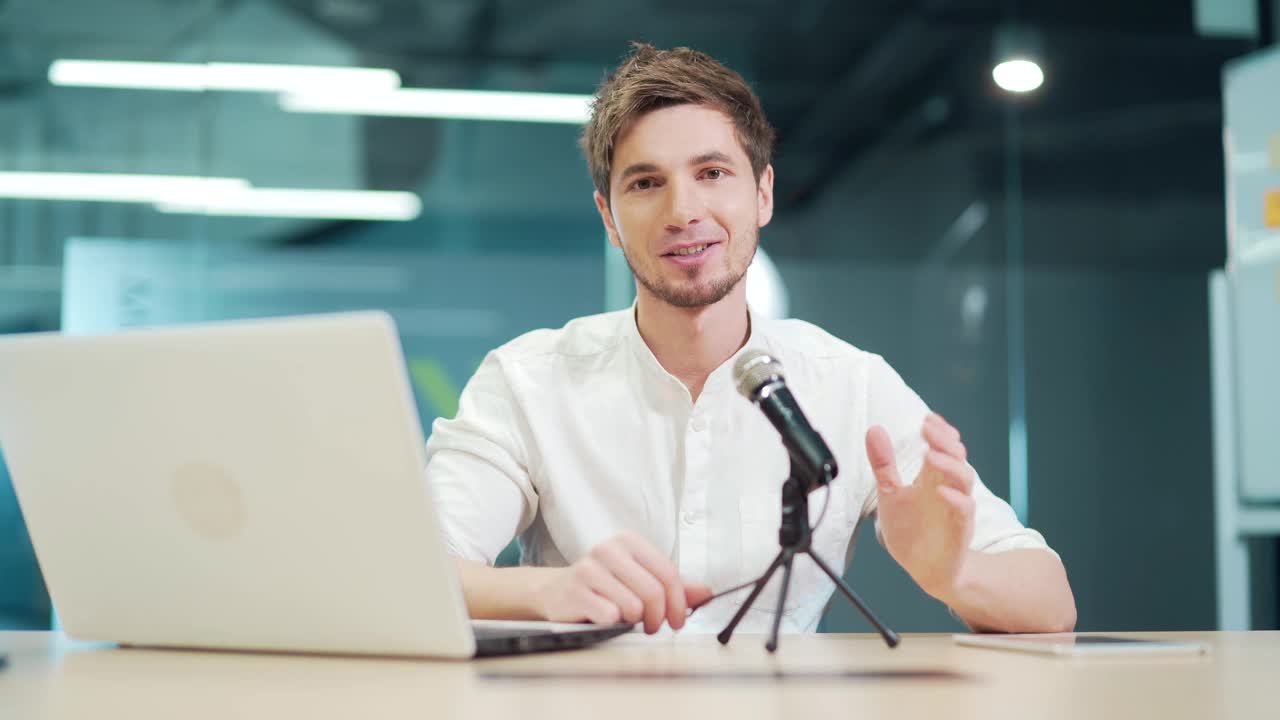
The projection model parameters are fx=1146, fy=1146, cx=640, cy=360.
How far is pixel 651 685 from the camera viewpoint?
0.81m

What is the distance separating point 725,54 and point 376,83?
3.73 feet

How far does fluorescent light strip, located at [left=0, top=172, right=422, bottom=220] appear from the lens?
3.54 metres

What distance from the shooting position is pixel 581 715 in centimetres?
67

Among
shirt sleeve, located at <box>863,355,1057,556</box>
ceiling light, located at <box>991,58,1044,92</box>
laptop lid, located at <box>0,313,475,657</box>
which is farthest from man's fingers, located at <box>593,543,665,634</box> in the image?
ceiling light, located at <box>991,58,1044,92</box>

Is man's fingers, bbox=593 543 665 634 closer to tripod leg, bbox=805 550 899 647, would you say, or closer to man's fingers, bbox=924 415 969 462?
tripod leg, bbox=805 550 899 647

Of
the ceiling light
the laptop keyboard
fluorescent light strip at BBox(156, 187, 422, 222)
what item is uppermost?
the ceiling light

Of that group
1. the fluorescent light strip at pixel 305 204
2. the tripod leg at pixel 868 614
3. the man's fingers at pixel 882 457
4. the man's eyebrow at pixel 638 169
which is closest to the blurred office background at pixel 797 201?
the fluorescent light strip at pixel 305 204

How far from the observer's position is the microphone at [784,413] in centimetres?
104

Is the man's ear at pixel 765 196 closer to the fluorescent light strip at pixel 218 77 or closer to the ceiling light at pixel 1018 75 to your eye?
the fluorescent light strip at pixel 218 77

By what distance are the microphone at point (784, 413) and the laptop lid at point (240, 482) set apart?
348 millimetres

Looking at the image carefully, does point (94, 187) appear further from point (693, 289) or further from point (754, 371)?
point (754, 371)

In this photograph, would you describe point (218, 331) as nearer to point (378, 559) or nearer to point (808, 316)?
point (378, 559)

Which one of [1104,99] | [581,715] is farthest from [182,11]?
[581,715]

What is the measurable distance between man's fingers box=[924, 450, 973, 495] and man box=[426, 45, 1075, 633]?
0.41 metres
